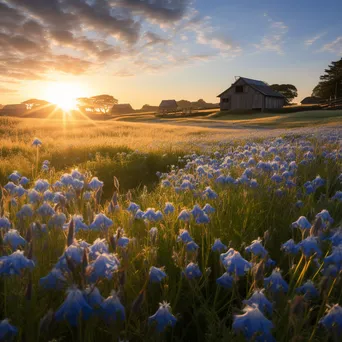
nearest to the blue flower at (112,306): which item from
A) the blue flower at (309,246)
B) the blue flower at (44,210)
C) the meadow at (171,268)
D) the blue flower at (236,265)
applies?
the meadow at (171,268)

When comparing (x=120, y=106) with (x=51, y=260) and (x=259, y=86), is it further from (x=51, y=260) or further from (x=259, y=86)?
(x=51, y=260)

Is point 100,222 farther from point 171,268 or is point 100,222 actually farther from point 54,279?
point 171,268

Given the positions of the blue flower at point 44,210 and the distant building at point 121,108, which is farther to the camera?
the distant building at point 121,108

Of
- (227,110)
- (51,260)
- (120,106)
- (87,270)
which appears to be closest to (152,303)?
(51,260)

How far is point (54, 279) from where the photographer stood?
6.14 feet

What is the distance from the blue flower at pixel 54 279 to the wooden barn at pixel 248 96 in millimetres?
66129

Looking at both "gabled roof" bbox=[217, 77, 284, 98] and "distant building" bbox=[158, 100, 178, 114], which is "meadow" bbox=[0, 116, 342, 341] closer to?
"gabled roof" bbox=[217, 77, 284, 98]

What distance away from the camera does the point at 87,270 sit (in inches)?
60.4

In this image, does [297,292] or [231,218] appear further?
[231,218]

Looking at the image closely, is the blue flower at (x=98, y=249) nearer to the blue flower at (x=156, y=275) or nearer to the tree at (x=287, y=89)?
the blue flower at (x=156, y=275)

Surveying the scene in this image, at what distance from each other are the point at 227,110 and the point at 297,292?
6866cm

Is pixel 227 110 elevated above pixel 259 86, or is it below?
below

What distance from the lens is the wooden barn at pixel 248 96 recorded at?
65.0 m

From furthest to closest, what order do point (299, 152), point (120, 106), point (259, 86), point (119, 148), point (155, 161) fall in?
point (120, 106) < point (259, 86) < point (119, 148) < point (155, 161) < point (299, 152)
